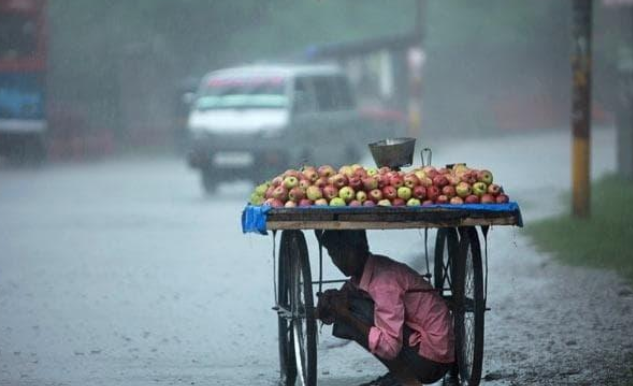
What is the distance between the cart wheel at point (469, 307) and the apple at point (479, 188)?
0.76ft

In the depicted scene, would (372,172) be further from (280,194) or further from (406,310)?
(406,310)

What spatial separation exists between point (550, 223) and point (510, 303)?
5279mm

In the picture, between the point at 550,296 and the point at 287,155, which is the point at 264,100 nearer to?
the point at 287,155

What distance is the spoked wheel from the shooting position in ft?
22.9

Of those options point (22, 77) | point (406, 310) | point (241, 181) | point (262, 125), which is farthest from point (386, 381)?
point (22, 77)

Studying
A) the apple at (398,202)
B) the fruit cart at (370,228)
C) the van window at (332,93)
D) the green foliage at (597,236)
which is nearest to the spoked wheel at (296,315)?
the fruit cart at (370,228)

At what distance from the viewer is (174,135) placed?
37.8m

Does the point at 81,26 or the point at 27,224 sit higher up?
the point at 81,26

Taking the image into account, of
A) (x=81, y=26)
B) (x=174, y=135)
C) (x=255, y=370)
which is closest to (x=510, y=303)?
(x=255, y=370)

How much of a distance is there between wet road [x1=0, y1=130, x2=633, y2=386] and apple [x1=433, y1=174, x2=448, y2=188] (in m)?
1.31

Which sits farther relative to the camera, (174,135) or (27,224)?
(174,135)

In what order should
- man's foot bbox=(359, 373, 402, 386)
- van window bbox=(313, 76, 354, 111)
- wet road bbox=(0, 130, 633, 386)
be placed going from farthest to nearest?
van window bbox=(313, 76, 354, 111)
wet road bbox=(0, 130, 633, 386)
man's foot bbox=(359, 373, 402, 386)

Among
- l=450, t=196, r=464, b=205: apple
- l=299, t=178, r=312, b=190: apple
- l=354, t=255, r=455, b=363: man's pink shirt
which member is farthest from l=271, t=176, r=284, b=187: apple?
l=450, t=196, r=464, b=205: apple

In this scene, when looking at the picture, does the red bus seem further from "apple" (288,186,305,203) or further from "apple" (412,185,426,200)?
"apple" (412,185,426,200)
